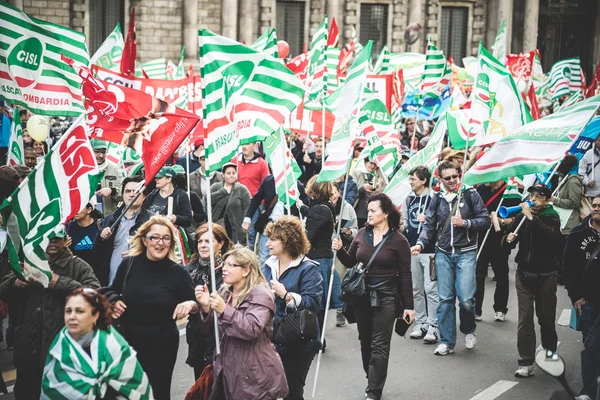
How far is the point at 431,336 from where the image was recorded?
912cm

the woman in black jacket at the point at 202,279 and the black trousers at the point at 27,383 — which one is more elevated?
the woman in black jacket at the point at 202,279

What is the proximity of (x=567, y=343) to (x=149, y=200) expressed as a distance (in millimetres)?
4876

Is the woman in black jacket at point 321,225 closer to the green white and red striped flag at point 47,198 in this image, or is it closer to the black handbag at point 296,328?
the black handbag at point 296,328

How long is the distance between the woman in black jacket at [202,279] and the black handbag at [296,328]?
1.63ft

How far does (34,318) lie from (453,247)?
4.52m

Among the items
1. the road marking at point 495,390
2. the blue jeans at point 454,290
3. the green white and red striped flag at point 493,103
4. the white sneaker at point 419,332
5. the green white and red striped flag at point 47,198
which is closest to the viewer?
the green white and red striped flag at point 47,198

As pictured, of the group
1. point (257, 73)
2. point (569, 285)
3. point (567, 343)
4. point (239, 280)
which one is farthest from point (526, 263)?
point (239, 280)

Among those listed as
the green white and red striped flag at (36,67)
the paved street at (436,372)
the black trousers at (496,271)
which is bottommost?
the paved street at (436,372)

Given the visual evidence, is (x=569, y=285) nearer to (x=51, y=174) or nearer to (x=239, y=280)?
(x=239, y=280)

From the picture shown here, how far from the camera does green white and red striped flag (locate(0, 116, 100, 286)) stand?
555cm

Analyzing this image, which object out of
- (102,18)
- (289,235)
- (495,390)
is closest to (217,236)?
(289,235)

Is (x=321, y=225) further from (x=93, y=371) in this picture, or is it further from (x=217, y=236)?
(x=93, y=371)

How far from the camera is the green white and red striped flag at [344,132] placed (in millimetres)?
8117

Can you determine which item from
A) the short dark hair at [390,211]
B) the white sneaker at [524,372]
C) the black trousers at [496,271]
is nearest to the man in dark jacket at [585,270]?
the white sneaker at [524,372]
